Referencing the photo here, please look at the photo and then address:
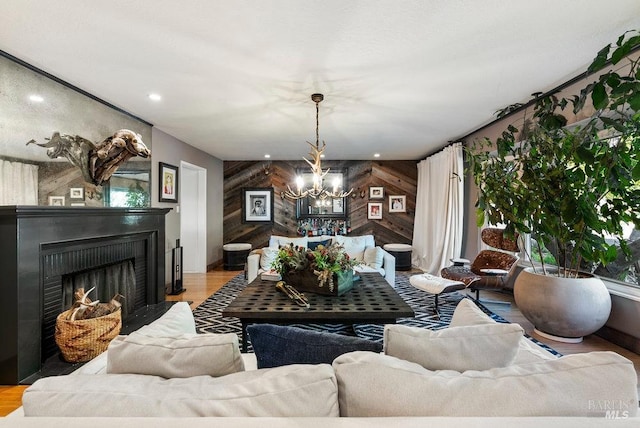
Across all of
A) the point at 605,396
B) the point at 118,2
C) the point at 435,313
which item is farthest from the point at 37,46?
the point at 435,313

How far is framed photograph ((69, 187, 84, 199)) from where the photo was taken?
2949 mm

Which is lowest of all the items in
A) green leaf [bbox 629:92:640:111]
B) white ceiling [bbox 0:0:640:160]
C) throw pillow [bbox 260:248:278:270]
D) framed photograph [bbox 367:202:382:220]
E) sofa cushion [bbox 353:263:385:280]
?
sofa cushion [bbox 353:263:385:280]

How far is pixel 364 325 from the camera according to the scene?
3.27 meters

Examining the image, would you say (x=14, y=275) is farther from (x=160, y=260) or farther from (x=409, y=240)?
(x=409, y=240)

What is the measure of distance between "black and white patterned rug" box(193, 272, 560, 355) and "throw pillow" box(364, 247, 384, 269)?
606mm

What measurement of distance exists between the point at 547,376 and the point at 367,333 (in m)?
2.31

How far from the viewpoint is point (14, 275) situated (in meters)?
2.13

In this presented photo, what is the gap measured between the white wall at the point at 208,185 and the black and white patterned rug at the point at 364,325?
1.18 m

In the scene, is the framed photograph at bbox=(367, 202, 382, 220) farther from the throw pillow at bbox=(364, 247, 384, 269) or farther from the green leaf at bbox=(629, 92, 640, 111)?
the green leaf at bbox=(629, 92, 640, 111)

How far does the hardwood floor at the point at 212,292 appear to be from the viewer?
79.0 inches

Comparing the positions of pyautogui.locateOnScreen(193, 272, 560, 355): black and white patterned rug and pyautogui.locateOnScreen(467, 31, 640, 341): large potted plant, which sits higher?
pyautogui.locateOnScreen(467, 31, 640, 341): large potted plant

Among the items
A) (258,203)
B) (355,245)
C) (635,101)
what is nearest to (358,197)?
(258,203)

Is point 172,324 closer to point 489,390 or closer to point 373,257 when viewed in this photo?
point 489,390

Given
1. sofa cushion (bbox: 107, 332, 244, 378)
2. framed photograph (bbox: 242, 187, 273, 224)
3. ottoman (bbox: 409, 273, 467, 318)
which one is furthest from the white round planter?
framed photograph (bbox: 242, 187, 273, 224)
